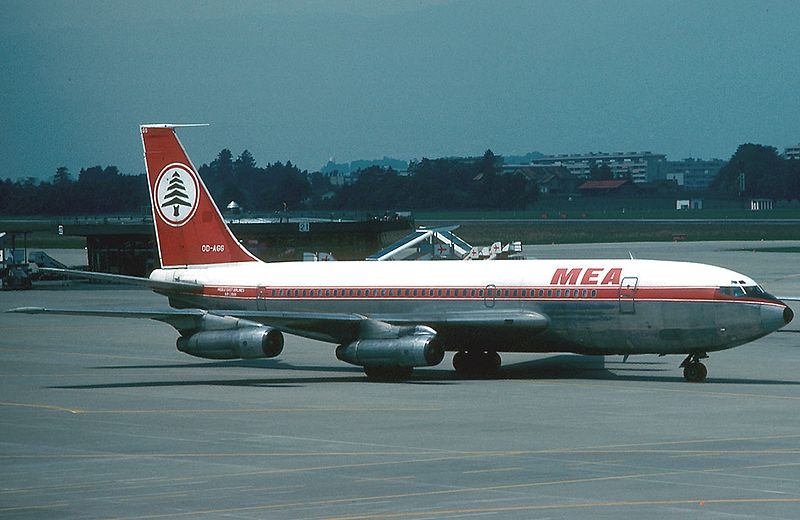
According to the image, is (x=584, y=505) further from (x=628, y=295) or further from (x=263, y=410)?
(x=628, y=295)

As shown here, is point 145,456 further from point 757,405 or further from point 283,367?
point 283,367

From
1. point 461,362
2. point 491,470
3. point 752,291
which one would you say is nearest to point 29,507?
point 491,470

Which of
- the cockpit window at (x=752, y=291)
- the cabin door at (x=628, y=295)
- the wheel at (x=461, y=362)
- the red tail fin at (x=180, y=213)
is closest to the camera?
the cockpit window at (x=752, y=291)

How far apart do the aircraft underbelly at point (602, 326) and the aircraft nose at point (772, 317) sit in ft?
0.73

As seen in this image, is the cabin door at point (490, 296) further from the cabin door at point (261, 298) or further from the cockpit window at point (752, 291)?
the cabin door at point (261, 298)

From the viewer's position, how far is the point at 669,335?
4575 centimetres

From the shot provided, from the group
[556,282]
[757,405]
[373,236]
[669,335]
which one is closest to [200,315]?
[556,282]

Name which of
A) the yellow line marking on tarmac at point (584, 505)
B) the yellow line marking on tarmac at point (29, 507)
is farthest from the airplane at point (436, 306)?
the yellow line marking on tarmac at point (584, 505)

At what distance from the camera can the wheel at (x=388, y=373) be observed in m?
47.9

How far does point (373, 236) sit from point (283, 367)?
204ft

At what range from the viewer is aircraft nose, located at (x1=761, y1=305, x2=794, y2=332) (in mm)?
44969

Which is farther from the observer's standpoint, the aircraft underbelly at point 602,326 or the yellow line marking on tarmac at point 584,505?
the aircraft underbelly at point 602,326

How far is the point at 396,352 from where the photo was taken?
154 feet

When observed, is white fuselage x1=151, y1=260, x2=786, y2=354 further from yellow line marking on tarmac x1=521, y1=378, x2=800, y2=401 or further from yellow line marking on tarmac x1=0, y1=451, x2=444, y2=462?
yellow line marking on tarmac x1=0, y1=451, x2=444, y2=462
